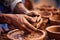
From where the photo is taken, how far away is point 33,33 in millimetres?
1549

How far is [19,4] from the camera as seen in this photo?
2068 mm

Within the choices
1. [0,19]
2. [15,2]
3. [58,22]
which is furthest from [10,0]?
[58,22]

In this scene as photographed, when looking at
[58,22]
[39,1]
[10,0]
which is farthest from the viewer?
[39,1]

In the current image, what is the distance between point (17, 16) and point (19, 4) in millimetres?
673

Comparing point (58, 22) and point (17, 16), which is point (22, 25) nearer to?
point (17, 16)

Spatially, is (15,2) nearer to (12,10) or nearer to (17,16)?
(12,10)

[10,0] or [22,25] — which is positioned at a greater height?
[10,0]

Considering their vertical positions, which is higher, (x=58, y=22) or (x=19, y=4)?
(x=19, y=4)

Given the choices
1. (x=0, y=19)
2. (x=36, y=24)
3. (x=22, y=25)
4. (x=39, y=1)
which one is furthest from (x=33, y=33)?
(x=39, y=1)

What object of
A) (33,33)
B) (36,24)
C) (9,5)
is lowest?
(33,33)

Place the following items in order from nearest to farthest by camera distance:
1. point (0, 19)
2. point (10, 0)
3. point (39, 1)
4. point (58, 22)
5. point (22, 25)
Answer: point (22, 25), point (0, 19), point (58, 22), point (10, 0), point (39, 1)

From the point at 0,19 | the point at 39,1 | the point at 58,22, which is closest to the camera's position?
the point at 0,19

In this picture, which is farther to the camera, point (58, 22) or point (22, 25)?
point (58, 22)

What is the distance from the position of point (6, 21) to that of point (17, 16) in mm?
132
